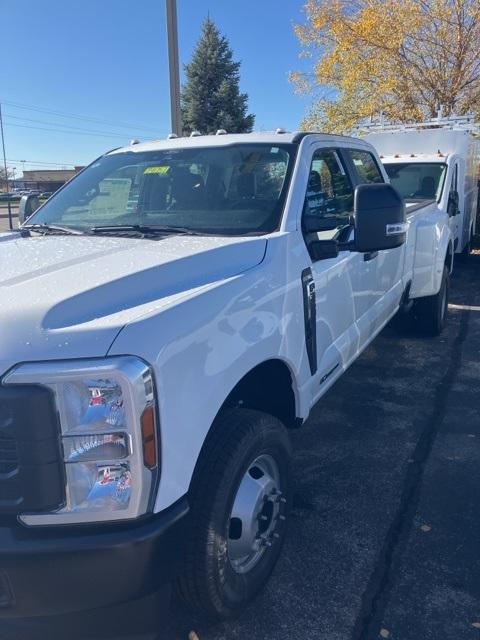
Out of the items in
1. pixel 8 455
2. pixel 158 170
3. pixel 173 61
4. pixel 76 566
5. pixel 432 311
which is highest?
pixel 173 61

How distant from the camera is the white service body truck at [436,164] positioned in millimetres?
8766

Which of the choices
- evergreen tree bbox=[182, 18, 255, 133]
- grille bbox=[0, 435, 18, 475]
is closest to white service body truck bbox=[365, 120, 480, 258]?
grille bbox=[0, 435, 18, 475]

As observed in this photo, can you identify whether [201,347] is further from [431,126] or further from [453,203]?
[431,126]

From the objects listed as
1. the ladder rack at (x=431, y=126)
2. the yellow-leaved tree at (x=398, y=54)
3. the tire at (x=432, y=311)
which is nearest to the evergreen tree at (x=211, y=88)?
the yellow-leaved tree at (x=398, y=54)

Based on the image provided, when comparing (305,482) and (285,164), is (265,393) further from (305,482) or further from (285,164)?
(285,164)

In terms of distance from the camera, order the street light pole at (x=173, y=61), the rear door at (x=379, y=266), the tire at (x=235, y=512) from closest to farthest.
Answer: the tire at (x=235, y=512) < the rear door at (x=379, y=266) < the street light pole at (x=173, y=61)

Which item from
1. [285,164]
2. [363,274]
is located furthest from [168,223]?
[363,274]

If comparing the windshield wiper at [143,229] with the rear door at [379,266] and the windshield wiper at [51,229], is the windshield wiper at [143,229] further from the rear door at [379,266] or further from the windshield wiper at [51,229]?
the rear door at [379,266]

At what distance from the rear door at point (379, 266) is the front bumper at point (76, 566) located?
105 inches

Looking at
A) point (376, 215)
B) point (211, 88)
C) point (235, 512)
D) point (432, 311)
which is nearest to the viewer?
point (235, 512)

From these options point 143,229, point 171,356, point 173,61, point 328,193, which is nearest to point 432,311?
point 328,193

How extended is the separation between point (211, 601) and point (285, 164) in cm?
220

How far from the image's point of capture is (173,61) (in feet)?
26.2

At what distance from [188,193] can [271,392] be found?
122 centimetres
